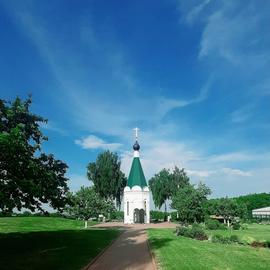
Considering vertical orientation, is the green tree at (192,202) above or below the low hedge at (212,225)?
above

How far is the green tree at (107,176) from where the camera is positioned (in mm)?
78125

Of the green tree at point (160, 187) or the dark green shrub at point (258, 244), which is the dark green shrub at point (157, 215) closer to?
the green tree at point (160, 187)

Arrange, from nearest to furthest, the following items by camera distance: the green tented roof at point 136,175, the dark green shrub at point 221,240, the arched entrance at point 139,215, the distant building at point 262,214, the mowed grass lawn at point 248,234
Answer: the dark green shrub at point 221,240 → the mowed grass lawn at point 248,234 → the green tented roof at point 136,175 → the arched entrance at point 139,215 → the distant building at point 262,214

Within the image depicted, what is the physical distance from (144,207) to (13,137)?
49.8m

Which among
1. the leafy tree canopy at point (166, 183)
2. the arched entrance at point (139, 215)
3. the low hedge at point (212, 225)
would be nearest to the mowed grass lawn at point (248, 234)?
the low hedge at point (212, 225)

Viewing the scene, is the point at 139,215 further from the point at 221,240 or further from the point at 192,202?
the point at 221,240

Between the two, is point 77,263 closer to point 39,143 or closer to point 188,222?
point 39,143

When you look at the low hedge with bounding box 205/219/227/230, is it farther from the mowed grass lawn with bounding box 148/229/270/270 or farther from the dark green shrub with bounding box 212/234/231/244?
the mowed grass lawn with bounding box 148/229/270/270

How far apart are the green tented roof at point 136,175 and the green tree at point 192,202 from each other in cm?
1465

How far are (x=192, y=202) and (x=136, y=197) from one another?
17019mm

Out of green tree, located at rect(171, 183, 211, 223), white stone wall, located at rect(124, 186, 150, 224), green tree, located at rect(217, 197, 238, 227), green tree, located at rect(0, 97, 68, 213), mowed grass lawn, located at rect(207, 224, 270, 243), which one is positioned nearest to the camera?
green tree, located at rect(0, 97, 68, 213)

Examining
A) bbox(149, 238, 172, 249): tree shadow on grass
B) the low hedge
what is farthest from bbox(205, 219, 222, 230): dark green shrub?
bbox(149, 238, 172, 249): tree shadow on grass

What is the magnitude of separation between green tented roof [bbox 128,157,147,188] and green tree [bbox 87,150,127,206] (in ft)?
36.1

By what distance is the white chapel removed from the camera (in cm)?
6588
